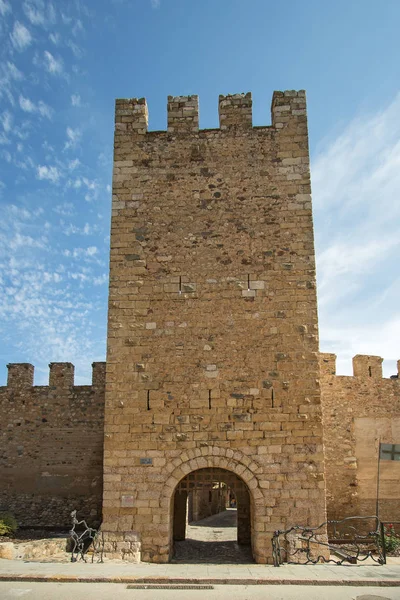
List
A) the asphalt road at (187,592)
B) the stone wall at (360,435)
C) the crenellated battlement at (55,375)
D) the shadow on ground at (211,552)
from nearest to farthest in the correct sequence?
the asphalt road at (187,592)
the shadow on ground at (211,552)
the stone wall at (360,435)
the crenellated battlement at (55,375)

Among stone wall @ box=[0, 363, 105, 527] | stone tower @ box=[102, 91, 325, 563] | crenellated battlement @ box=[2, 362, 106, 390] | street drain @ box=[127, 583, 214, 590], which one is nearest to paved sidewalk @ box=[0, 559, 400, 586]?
street drain @ box=[127, 583, 214, 590]

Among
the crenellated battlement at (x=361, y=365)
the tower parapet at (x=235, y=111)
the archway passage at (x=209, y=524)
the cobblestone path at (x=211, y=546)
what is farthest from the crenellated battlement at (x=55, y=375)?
the tower parapet at (x=235, y=111)

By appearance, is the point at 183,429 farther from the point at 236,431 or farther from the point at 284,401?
the point at 284,401

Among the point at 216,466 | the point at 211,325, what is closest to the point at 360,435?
the point at 216,466

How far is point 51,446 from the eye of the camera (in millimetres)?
13688

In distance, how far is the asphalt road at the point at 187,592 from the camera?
570cm

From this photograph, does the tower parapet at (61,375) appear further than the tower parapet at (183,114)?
Yes

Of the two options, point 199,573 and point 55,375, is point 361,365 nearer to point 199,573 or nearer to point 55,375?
point 199,573

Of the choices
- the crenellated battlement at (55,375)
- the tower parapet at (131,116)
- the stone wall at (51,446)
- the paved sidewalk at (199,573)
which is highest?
the tower parapet at (131,116)

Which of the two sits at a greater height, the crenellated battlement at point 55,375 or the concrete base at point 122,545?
the crenellated battlement at point 55,375

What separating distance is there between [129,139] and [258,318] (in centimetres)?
437

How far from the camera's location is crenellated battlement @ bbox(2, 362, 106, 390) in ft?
46.4

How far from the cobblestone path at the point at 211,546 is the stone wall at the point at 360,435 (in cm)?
285

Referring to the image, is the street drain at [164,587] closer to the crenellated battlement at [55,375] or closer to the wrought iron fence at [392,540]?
the wrought iron fence at [392,540]
